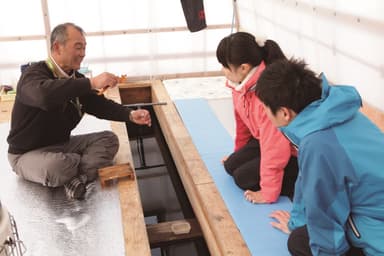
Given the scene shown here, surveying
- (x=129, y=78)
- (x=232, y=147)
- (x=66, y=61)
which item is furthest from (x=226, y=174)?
(x=129, y=78)

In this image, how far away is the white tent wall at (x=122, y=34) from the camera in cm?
433

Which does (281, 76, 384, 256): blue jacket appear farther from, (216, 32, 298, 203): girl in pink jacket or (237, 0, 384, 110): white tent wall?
(237, 0, 384, 110): white tent wall

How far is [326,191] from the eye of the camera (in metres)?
1.38

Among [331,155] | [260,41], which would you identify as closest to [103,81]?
[260,41]

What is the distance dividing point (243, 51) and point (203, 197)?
0.80m

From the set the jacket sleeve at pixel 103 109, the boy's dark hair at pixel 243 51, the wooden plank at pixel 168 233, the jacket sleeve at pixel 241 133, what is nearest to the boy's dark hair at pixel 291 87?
the boy's dark hair at pixel 243 51

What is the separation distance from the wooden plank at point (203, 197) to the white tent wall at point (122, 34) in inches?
48.8

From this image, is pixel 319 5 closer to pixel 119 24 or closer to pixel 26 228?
pixel 119 24

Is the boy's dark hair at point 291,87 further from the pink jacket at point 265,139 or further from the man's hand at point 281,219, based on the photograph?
the man's hand at point 281,219

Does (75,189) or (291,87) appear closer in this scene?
(291,87)

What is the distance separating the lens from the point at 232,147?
2.96 meters

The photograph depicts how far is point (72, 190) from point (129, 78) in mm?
2547

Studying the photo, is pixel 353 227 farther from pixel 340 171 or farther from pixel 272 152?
pixel 272 152

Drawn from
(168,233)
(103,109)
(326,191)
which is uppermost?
(326,191)
